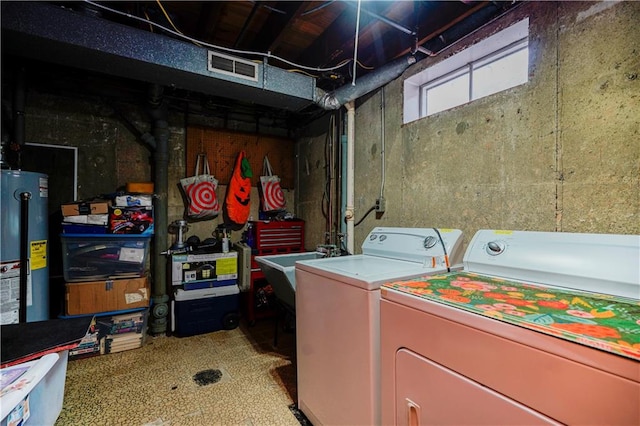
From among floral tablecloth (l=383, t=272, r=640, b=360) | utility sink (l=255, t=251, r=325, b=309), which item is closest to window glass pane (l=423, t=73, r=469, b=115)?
floral tablecloth (l=383, t=272, r=640, b=360)

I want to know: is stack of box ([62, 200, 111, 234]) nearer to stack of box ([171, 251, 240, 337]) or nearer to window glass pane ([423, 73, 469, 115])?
stack of box ([171, 251, 240, 337])

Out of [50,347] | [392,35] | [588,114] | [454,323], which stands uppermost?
[392,35]

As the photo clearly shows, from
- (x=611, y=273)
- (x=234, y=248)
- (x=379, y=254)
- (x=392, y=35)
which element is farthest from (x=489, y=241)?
(x=234, y=248)

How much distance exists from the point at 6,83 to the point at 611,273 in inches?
170

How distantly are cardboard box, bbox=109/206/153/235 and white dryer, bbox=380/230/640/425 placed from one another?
253 cm

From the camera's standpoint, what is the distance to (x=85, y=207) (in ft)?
8.27

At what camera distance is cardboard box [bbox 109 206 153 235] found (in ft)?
8.53

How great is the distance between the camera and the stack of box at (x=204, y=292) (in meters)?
2.87

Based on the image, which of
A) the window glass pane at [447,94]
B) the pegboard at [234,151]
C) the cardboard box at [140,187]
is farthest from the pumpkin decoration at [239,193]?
the window glass pane at [447,94]

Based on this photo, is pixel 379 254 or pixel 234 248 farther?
pixel 234 248

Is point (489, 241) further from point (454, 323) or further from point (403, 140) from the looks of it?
point (403, 140)

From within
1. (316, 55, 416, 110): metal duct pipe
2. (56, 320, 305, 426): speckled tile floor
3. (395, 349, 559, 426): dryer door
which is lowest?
(56, 320, 305, 426): speckled tile floor

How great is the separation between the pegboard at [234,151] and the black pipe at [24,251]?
4.72ft

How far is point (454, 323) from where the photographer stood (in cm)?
90
